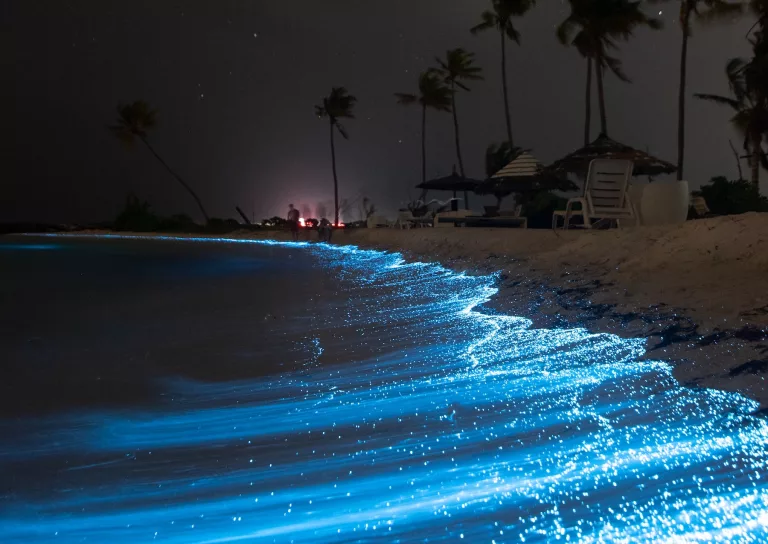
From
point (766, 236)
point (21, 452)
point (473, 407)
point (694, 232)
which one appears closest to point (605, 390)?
point (473, 407)

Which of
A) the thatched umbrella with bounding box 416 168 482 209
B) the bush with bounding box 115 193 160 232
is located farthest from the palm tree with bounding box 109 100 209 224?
the thatched umbrella with bounding box 416 168 482 209

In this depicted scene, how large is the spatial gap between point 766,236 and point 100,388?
4.03 m

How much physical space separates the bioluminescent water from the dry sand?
19cm

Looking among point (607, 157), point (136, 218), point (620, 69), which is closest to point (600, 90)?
point (620, 69)

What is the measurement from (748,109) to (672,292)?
24923mm

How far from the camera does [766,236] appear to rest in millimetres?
4238

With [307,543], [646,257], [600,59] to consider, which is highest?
[600,59]

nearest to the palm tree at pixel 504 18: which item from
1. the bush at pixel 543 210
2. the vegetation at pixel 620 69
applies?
the vegetation at pixel 620 69

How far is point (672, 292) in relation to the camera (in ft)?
12.3

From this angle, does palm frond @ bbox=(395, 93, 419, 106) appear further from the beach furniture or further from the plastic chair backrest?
the plastic chair backrest

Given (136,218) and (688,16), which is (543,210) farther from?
(136,218)

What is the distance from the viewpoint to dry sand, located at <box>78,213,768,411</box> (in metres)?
2.66

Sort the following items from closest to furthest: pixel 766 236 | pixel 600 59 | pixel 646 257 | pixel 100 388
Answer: pixel 100 388 → pixel 766 236 → pixel 646 257 → pixel 600 59

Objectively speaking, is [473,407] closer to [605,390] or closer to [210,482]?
[605,390]
